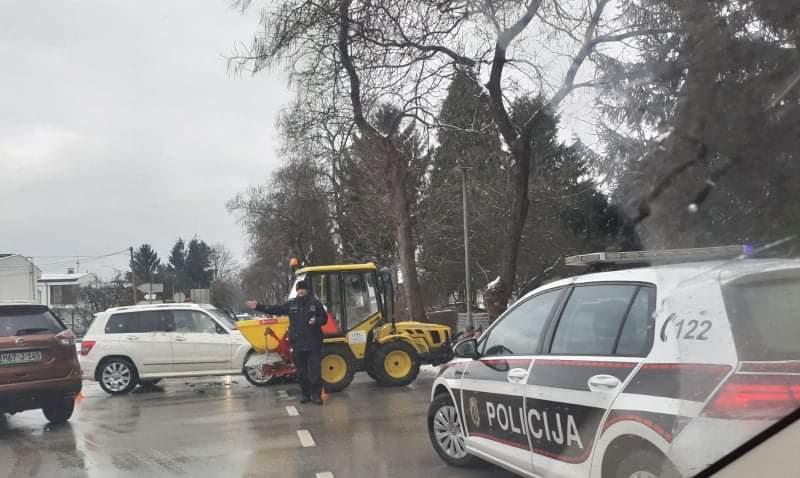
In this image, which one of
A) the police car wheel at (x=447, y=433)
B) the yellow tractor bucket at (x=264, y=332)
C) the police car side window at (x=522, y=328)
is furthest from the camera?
the yellow tractor bucket at (x=264, y=332)

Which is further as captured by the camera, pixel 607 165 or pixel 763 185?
pixel 607 165

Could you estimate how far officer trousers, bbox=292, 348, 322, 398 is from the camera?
10.7 m

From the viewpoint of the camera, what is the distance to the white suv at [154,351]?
13.8 meters

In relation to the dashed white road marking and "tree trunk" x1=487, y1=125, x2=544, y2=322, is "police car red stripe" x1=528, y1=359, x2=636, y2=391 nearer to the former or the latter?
the dashed white road marking

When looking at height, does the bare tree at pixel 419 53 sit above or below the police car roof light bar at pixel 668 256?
above

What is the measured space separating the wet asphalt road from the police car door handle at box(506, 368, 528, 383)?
4.37 feet

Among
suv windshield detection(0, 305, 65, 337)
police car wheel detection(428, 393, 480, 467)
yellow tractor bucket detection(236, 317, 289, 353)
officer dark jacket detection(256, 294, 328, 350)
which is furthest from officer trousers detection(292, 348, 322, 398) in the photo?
police car wheel detection(428, 393, 480, 467)

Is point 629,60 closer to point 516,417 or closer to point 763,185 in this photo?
point 763,185

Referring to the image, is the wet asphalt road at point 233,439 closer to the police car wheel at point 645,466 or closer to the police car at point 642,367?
the police car at point 642,367

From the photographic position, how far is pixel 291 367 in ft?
43.7

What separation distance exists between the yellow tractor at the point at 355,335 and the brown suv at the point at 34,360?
12.1ft

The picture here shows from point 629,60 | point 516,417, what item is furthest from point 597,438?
point 629,60

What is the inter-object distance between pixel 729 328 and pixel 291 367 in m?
10.6

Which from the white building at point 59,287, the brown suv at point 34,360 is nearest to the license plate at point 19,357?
the brown suv at point 34,360
